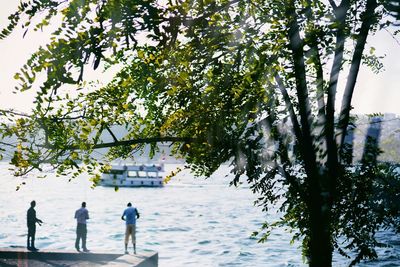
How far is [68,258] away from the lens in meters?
16.3

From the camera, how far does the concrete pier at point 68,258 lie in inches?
595

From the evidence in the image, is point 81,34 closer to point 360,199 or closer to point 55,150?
point 55,150

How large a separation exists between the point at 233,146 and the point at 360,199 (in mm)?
2533

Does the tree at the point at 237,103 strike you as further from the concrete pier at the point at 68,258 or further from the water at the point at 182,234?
the water at the point at 182,234

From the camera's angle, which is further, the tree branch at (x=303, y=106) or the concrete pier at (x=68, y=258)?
the concrete pier at (x=68, y=258)

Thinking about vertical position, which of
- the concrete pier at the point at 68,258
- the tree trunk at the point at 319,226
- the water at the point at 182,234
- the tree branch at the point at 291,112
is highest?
the tree branch at the point at 291,112

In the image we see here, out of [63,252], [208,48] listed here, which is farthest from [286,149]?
[63,252]

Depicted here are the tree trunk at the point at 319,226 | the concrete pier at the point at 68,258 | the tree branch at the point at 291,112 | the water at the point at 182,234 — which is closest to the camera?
the tree trunk at the point at 319,226

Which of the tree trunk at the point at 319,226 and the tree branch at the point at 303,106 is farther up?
the tree branch at the point at 303,106

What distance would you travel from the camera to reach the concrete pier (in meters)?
15.1

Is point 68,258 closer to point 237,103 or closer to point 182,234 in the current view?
point 237,103

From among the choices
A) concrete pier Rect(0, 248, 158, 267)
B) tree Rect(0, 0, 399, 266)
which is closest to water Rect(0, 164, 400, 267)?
concrete pier Rect(0, 248, 158, 267)

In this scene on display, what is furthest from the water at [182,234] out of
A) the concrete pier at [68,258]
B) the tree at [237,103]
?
the tree at [237,103]

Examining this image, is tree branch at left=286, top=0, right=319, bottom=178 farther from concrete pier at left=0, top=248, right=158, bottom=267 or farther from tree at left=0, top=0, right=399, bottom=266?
concrete pier at left=0, top=248, right=158, bottom=267
